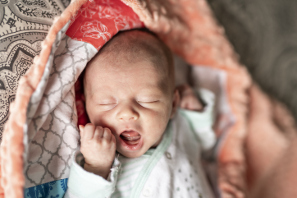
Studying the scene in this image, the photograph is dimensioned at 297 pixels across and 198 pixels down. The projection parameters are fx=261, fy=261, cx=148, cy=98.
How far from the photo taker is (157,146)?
1093mm

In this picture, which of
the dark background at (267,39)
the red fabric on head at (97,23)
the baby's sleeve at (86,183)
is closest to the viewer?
the baby's sleeve at (86,183)

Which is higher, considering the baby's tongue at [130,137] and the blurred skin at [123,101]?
the blurred skin at [123,101]

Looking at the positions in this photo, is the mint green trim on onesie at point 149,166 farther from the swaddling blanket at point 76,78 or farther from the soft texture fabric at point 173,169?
the swaddling blanket at point 76,78

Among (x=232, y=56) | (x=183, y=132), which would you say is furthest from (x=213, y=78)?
(x=183, y=132)

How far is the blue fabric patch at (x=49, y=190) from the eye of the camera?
2.77 ft

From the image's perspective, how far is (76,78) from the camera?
922 mm

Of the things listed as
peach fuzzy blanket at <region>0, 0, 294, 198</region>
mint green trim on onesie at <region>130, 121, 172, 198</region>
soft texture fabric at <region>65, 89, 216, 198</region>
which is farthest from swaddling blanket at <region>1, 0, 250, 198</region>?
mint green trim on onesie at <region>130, 121, 172, 198</region>

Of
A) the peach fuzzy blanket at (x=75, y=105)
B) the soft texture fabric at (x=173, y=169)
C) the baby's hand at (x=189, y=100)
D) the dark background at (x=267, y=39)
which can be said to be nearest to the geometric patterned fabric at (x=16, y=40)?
the peach fuzzy blanket at (x=75, y=105)

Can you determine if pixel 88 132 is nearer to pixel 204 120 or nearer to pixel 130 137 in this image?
pixel 130 137

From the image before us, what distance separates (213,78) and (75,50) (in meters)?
0.82

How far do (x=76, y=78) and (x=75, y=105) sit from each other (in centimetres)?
11

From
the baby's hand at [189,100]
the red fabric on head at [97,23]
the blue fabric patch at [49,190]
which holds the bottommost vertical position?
the blue fabric patch at [49,190]

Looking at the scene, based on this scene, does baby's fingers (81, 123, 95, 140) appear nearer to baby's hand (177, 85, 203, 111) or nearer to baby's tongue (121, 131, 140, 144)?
baby's tongue (121, 131, 140, 144)

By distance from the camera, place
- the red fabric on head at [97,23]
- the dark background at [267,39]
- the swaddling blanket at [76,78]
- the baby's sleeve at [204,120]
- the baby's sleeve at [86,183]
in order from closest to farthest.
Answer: the swaddling blanket at [76,78], the baby's sleeve at [86,183], the red fabric on head at [97,23], the baby's sleeve at [204,120], the dark background at [267,39]
